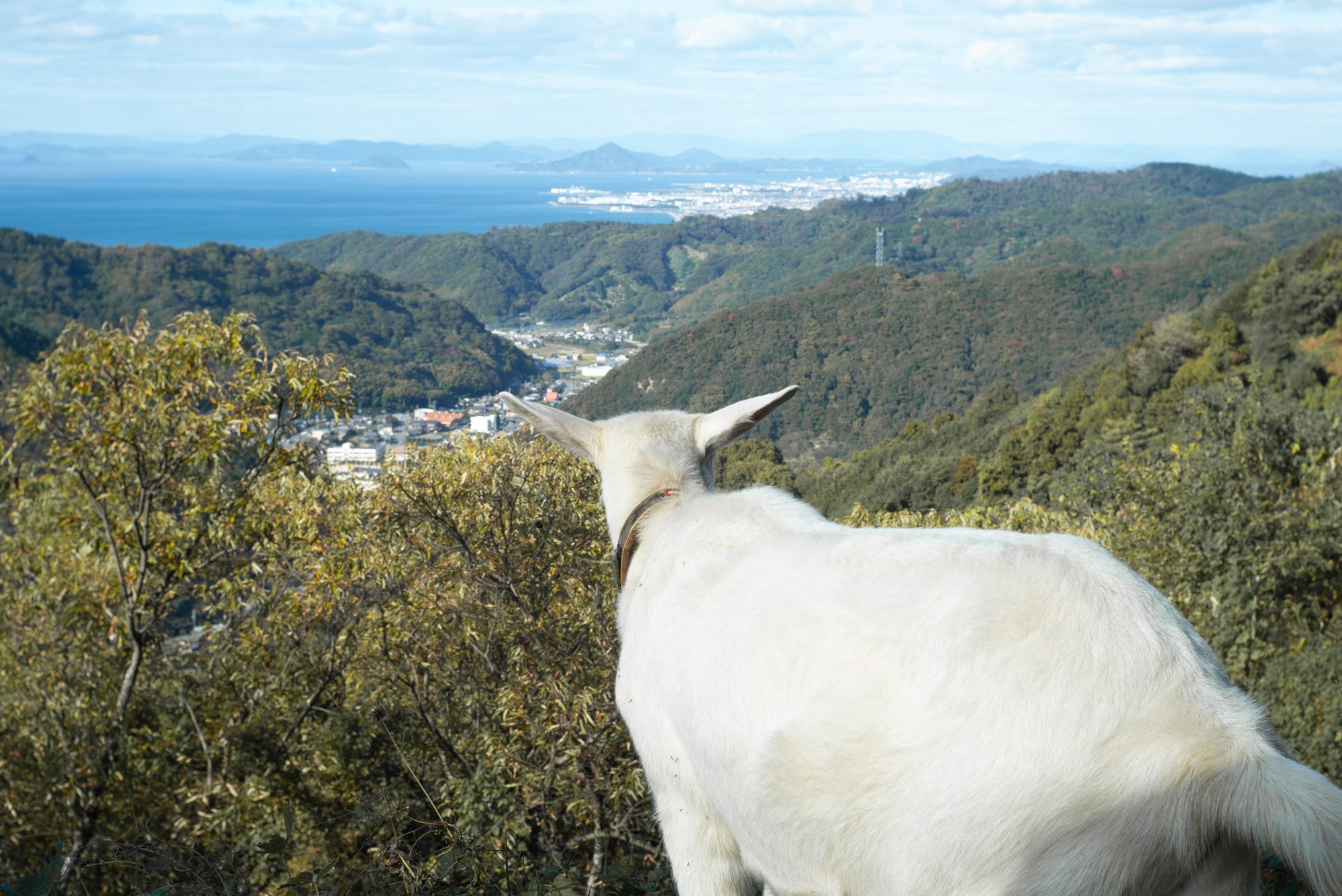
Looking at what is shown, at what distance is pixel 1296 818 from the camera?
1.49 metres

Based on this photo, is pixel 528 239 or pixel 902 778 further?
pixel 528 239

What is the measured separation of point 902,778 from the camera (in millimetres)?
1770

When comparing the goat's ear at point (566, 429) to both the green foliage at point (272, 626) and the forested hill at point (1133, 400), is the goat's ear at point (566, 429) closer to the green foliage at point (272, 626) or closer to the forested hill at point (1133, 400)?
the green foliage at point (272, 626)

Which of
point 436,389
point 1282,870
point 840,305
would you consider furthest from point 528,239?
point 1282,870

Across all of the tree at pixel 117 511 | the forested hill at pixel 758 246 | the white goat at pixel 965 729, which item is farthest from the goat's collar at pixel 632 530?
the forested hill at pixel 758 246

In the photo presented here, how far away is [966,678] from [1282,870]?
2195mm

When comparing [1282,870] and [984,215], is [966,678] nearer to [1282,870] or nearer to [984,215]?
[1282,870]

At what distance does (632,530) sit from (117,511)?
718 cm

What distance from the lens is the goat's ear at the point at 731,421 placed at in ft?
9.62

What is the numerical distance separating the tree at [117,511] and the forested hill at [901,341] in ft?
144

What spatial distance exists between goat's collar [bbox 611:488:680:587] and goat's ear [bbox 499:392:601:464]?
0.39 metres

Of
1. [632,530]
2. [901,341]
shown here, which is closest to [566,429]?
[632,530]

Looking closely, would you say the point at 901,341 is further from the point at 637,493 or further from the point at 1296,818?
the point at 1296,818

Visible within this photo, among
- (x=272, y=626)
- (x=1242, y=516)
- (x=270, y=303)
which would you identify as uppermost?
(x=270, y=303)
